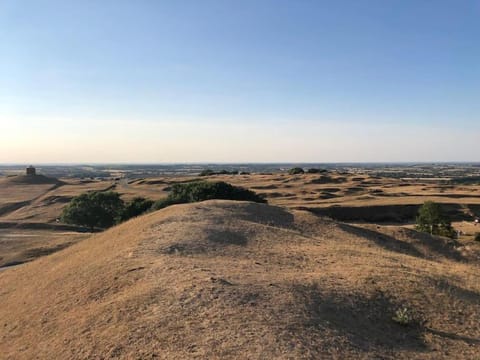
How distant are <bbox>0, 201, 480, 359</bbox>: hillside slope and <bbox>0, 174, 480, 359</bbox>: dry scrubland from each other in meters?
0.04

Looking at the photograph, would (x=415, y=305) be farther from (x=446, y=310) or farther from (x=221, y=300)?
(x=221, y=300)

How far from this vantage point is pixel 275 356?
886 centimetres

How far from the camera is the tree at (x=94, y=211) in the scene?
55.0 metres

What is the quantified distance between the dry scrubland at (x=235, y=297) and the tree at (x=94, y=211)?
1272 inches

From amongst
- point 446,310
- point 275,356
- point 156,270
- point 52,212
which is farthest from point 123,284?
point 52,212

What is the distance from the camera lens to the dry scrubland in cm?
984

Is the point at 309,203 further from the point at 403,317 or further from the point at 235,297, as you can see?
the point at 235,297

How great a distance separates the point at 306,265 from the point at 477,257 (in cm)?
1410

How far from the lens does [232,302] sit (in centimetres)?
1135

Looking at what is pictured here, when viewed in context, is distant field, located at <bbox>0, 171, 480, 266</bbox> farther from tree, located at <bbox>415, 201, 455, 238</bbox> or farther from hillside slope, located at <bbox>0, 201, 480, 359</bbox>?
hillside slope, located at <bbox>0, 201, 480, 359</bbox>

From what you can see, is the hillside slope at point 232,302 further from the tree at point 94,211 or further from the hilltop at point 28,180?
the hilltop at point 28,180

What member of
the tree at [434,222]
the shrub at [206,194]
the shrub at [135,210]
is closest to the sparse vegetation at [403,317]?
the shrub at [206,194]

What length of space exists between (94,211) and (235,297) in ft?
154

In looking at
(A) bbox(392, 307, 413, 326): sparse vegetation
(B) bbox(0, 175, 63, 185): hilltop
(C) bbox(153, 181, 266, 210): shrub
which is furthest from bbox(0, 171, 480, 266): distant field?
(A) bbox(392, 307, 413, 326): sparse vegetation
